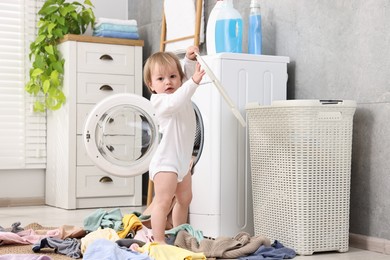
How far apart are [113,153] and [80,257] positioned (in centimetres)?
124

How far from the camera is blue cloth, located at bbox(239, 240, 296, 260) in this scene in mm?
2457

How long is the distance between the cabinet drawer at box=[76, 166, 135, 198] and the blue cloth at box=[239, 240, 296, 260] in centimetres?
192

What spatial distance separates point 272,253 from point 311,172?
0.38 meters

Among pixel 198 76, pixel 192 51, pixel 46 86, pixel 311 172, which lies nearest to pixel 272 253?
pixel 311 172

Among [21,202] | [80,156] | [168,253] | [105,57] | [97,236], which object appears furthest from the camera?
[21,202]

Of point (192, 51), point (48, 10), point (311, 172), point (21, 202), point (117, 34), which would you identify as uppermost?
point (48, 10)

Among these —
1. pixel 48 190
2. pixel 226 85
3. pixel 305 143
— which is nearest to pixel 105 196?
pixel 48 190

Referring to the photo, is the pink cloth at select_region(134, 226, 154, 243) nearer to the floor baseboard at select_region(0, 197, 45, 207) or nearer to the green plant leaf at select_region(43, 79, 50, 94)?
the green plant leaf at select_region(43, 79, 50, 94)

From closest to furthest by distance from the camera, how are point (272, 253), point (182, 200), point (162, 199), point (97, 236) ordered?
point (272, 253) → point (97, 236) → point (162, 199) → point (182, 200)

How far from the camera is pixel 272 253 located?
2.50 m

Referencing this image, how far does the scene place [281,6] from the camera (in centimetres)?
328

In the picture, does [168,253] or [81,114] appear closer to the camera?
[168,253]

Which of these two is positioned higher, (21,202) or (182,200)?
(182,200)

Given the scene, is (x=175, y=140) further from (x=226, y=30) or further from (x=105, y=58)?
(x=105, y=58)
